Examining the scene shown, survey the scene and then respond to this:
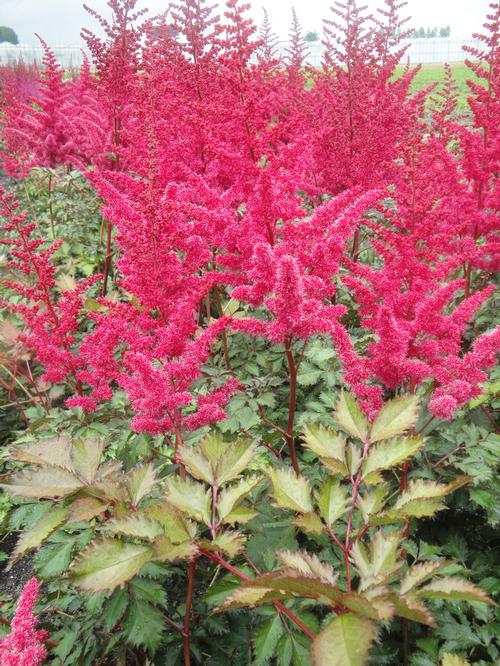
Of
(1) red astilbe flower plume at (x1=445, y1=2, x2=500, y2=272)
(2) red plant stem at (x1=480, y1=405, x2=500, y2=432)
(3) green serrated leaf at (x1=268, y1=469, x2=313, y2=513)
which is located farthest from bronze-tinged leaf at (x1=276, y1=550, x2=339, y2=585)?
(1) red astilbe flower plume at (x1=445, y1=2, x2=500, y2=272)

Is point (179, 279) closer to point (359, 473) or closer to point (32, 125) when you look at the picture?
point (359, 473)

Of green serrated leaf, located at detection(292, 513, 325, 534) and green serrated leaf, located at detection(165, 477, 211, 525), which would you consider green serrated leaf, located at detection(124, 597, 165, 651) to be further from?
green serrated leaf, located at detection(292, 513, 325, 534)

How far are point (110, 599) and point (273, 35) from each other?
20.3 ft

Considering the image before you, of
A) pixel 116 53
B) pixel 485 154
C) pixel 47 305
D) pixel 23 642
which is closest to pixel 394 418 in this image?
pixel 23 642

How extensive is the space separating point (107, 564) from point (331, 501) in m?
0.55

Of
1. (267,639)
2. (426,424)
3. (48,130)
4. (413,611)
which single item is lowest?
(267,639)

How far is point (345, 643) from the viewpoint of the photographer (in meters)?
0.80

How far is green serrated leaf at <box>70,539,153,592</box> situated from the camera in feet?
3.10

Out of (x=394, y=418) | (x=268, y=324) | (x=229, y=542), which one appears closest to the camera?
(x=229, y=542)

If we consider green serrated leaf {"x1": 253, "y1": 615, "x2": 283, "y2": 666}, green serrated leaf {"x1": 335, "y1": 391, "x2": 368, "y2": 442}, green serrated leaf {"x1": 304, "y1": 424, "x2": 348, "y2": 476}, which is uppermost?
green serrated leaf {"x1": 335, "y1": 391, "x2": 368, "y2": 442}

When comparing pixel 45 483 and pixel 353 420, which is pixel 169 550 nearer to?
pixel 45 483

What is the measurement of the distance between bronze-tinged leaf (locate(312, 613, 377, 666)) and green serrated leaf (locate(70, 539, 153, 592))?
14.3 inches

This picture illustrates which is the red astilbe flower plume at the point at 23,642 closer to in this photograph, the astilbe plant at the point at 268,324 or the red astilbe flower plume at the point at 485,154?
the astilbe plant at the point at 268,324

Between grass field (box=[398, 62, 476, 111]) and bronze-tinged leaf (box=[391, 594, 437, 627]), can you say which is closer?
bronze-tinged leaf (box=[391, 594, 437, 627])
